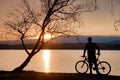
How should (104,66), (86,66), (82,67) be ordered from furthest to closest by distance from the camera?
(82,67) → (86,66) → (104,66)

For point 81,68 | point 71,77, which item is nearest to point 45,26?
point 81,68

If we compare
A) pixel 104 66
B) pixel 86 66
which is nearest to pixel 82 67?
pixel 86 66

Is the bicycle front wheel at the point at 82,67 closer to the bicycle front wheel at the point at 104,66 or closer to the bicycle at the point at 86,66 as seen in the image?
the bicycle at the point at 86,66

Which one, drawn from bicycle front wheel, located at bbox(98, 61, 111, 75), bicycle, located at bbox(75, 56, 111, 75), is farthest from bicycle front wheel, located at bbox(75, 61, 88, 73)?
bicycle front wheel, located at bbox(98, 61, 111, 75)

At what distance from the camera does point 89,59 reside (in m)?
21.4

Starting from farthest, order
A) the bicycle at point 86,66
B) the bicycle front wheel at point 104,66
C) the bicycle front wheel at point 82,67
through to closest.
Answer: the bicycle front wheel at point 82,67 → the bicycle at point 86,66 → the bicycle front wheel at point 104,66

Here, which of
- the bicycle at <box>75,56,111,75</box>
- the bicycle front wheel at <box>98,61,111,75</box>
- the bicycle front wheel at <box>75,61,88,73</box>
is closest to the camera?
the bicycle front wheel at <box>98,61,111,75</box>

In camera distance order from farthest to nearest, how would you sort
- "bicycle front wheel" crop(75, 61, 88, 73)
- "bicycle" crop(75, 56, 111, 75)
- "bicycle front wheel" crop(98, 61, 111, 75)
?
"bicycle front wheel" crop(75, 61, 88, 73) < "bicycle" crop(75, 56, 111, 75) < "bicycle front wheel" crop(98, 61, 111, 75)

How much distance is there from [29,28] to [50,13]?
74.2 inches

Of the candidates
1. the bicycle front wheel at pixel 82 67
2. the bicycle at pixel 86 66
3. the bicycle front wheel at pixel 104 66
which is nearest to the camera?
the bicycle front wheel at pixel 104 66

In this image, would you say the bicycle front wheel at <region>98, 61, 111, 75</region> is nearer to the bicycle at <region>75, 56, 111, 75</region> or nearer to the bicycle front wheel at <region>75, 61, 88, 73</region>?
the bicycle at <region>75, 56, 111, 75</region>

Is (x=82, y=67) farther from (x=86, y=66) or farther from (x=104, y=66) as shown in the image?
(x=104, y=66)

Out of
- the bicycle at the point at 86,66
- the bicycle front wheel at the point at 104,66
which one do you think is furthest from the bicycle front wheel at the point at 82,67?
the bicycle front wheel at the point at 104,66

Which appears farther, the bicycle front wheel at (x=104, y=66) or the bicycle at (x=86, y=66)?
the bicycle at (x=86, y=66)
